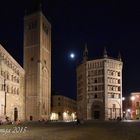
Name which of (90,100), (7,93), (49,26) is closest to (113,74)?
(90,100)

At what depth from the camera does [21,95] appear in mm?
87188

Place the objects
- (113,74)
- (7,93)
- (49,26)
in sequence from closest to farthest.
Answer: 1. (7,93)
2. (49,26)
3. (113,74)

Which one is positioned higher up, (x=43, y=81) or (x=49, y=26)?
(x=49, y=26)

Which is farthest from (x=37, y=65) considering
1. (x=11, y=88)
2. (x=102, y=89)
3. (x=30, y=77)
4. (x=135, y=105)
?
(x=135, y=105)

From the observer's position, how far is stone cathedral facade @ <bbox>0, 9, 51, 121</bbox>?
78.6 m

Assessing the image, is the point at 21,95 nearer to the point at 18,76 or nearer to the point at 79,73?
the point at 18,76

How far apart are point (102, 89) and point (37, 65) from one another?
26.7m

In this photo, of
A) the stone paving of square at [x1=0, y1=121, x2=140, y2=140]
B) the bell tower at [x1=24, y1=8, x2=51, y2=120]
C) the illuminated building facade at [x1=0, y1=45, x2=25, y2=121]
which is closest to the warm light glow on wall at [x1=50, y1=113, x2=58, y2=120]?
the bell tower at [x1=24, y1=8, x2=51, y2=120]

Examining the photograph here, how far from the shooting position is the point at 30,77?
90.3 m

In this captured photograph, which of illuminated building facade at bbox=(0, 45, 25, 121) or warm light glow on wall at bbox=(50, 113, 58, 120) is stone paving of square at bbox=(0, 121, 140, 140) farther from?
warm light glow on wall at bbox=(50, 113, 58, 120)

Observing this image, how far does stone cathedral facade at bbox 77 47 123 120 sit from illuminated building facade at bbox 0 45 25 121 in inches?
1080

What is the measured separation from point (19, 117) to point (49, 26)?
31387 mm

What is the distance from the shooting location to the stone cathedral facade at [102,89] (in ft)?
346

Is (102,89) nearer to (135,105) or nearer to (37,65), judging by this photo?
(135,105)
